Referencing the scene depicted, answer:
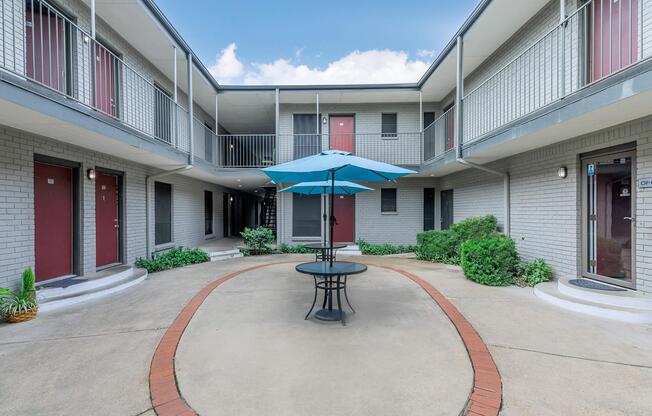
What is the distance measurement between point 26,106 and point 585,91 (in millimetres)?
7559

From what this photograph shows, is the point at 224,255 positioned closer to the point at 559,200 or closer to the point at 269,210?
the point at 269,210

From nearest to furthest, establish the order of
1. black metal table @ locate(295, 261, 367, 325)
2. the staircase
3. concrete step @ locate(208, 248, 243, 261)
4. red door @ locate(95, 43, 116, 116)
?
black metal table @ locate(295, 261, 367, 325) → red door @ locate(95, 43, 116, 116) → concrete step @ locate(208, 248, 243, 261) → the staircase

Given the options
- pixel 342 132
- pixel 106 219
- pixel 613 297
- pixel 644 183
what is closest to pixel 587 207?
pixel 644 183

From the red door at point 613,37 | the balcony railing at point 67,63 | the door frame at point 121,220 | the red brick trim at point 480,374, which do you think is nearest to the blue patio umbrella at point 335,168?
the red brick trim at point 480,374

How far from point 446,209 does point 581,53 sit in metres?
6.70

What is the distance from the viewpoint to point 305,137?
1232 cm

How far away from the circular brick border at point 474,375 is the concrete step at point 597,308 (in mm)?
1741

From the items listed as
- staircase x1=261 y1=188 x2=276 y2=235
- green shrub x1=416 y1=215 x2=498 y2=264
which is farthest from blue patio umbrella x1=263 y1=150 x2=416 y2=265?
staircase x1=261 y1=188 x2=276 y2=235

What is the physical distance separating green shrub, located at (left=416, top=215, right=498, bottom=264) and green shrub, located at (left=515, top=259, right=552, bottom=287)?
146 centimetres

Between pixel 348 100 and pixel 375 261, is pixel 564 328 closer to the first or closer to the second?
pixel 375 261

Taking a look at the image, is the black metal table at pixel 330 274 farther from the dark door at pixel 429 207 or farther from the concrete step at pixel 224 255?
the dark door at pixel 429 207

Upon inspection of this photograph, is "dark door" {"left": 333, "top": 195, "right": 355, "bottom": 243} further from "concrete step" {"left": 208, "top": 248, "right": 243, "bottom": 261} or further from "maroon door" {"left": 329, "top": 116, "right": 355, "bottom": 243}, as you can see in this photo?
"concrete step" {"left": 208, "top": 248, "right": 243, "bottom": 261}

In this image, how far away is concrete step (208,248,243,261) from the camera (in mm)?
9922

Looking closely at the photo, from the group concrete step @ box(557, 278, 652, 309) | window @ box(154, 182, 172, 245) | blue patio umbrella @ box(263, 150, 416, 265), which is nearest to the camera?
blue patio umbrella @ box(263, 150, 416, 265)
